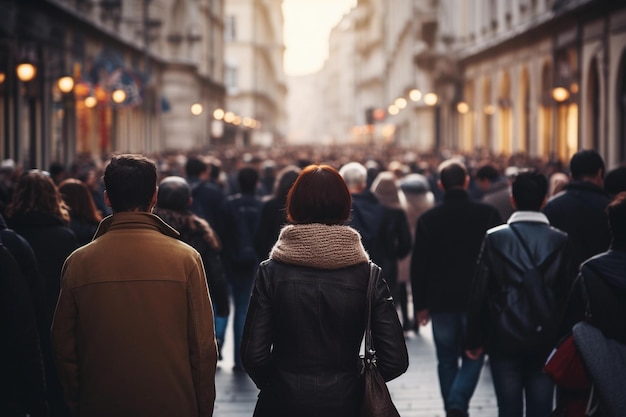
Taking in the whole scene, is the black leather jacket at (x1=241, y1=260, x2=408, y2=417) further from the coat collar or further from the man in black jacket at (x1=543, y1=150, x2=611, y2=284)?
the man in black jacket at (x1=543, y1=150, x2=611, y2=284)

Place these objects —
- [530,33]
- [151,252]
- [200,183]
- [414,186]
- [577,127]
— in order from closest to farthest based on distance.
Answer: [151,252] < [200,183] < [414,186] < [577,127] < [530,33]

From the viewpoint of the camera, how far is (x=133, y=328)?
14.4ft

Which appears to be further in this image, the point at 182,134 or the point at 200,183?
the point at 182,134

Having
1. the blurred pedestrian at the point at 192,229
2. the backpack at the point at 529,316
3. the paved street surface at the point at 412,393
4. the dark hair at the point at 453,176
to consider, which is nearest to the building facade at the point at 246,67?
the paved street surface at the point at 412,393

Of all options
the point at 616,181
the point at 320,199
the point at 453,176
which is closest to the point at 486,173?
the point at 453,176

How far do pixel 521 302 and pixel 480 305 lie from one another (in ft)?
0.93

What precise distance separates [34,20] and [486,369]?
1968 centimetres

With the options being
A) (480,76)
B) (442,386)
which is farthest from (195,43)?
(442,386)

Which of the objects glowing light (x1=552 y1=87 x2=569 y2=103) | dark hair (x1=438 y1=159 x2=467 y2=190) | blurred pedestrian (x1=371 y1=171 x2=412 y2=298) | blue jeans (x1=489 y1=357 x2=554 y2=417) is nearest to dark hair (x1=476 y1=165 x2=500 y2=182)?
blurred pedestrian (x1=371 y1=171 x2=412 y2=298)

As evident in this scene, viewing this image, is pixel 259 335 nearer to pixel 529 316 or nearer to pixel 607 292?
pixel 607 292

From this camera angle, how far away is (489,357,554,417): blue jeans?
638 cm

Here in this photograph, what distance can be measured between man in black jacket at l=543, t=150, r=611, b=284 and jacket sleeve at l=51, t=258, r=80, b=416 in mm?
4358

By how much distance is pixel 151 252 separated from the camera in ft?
14.6

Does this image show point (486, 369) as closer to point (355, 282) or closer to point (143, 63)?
point (355, 282)
